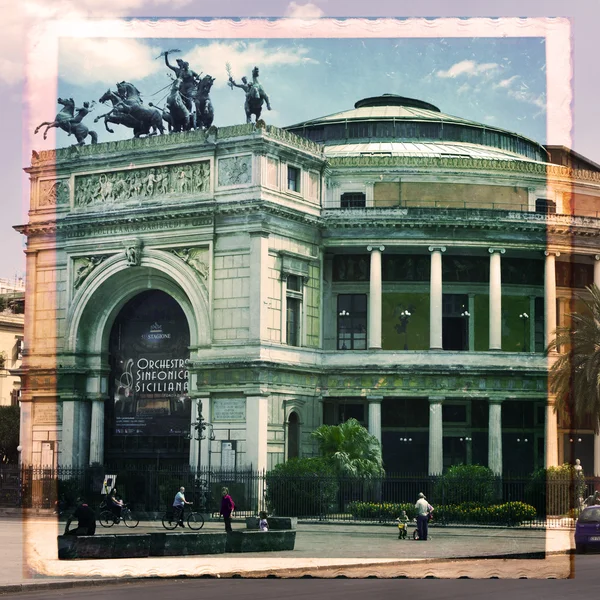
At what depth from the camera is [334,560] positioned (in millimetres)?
29500

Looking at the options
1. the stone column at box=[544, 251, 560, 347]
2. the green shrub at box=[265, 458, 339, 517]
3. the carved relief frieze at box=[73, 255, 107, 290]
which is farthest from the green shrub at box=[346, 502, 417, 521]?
the carved relief frieze at box=[73, 255, 107, 290]

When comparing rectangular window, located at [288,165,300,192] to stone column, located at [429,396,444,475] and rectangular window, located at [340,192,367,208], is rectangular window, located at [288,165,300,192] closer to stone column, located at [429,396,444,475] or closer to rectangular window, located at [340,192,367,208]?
rectangular window, located at [340,192,367,208]

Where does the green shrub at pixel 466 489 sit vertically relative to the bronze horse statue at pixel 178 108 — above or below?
below

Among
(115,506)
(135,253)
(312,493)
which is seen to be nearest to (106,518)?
(115,506)

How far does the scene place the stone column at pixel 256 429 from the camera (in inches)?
2239

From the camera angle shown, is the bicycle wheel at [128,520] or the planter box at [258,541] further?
the bicycle wheel at [128,520]

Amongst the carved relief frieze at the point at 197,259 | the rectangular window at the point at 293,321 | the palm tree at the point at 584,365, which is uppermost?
the carved relief frieze at the point at 197,259

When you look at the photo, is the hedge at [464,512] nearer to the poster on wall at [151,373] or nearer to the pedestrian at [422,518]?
the pedestrian at [422,518]

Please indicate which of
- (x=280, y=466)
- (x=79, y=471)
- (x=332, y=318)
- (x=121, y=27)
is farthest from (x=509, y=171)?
(x=121, y=27)

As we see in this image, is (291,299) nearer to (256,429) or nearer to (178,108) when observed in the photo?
(256,429)

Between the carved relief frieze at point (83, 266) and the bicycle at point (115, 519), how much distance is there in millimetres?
15901

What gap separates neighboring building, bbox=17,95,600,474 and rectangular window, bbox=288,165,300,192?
139 mm

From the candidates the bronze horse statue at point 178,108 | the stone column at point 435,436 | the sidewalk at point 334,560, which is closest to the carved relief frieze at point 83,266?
the bronze horse statue at point 178,108

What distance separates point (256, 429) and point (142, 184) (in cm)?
1457
